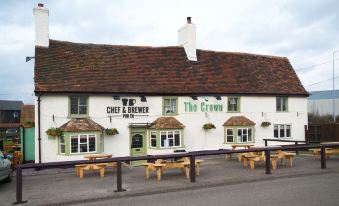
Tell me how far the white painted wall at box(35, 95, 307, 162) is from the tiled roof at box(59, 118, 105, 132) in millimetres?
454

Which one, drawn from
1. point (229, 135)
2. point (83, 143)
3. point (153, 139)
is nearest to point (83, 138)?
point (83, 143)

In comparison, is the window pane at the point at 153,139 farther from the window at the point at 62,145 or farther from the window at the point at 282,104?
the window at the point at 282,104

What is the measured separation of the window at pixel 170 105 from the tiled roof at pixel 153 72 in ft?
1.69

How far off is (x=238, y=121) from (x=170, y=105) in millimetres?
4684

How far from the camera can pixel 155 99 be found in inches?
822

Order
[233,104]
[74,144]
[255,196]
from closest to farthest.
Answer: [255,196], [74,144], [233,104]

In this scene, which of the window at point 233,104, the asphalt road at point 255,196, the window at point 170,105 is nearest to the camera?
the asphalt road at point 255,196

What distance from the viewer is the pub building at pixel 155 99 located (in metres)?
18.6

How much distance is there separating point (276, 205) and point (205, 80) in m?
15.1

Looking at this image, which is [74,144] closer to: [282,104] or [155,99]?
[155,99]

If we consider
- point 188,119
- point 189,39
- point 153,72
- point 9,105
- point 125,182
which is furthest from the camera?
point 9,105

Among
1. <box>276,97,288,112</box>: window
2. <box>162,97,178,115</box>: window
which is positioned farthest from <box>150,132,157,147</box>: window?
<box>276,97,288,112</box>: window

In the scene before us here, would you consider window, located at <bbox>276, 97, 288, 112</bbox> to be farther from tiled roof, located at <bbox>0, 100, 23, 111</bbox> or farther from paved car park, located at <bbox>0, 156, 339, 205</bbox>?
tiled roof, located at <bbox>0, 100, 23, 111</bbox>

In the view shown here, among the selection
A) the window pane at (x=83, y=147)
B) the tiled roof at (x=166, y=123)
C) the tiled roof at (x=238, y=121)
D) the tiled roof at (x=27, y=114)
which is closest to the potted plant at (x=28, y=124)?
the tiled roof at (x=27, y=114)
